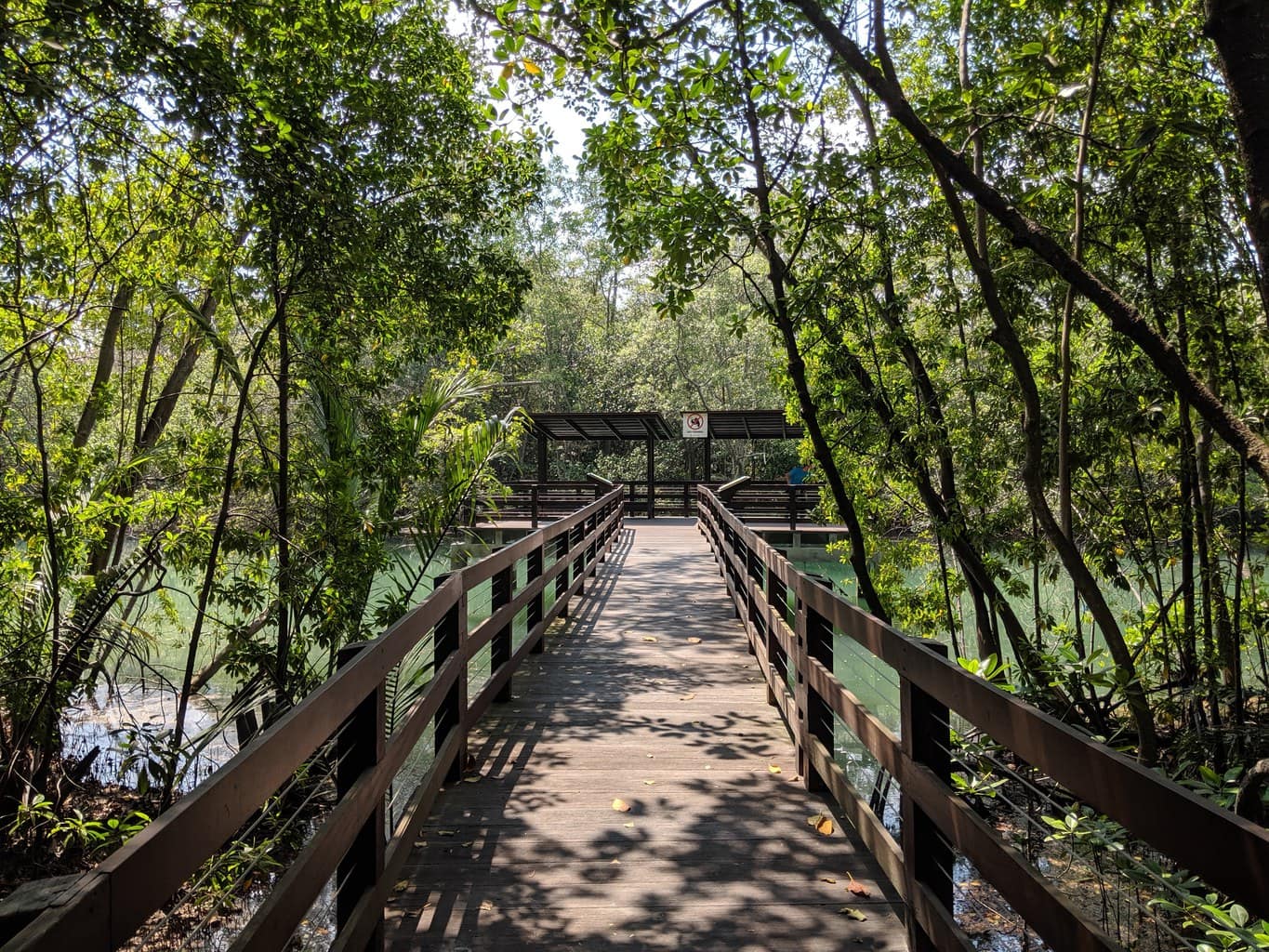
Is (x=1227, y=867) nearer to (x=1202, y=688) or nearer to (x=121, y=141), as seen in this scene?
(x=1202, y=688)

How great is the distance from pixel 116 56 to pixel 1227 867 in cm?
393

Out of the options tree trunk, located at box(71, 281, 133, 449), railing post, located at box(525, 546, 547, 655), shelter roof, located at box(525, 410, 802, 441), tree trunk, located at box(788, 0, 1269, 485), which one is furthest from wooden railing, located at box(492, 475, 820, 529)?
tree trunk, located at box(788, 0, 1269, 485)

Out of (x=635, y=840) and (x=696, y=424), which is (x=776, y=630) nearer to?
(x=635, y=840)

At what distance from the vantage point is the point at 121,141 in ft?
13.3

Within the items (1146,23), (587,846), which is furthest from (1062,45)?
(587,846)

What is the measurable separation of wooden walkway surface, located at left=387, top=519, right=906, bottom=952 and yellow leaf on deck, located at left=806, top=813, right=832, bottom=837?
0.03 m

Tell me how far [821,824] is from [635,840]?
30.0 inches

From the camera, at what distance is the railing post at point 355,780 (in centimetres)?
242

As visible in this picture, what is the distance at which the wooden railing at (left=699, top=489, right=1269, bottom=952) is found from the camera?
1.29 m

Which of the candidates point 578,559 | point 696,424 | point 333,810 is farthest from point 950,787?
point 696,424

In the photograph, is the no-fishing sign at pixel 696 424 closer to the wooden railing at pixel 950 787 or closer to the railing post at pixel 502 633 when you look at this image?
the railing post at pixel 502 633

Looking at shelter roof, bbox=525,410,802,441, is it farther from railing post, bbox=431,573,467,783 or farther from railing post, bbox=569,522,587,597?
railing post, bbox=431,573,467,783

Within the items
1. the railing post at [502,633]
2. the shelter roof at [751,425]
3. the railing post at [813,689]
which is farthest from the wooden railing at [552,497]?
the railing post at [813,689]

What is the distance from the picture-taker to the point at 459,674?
3.96m
